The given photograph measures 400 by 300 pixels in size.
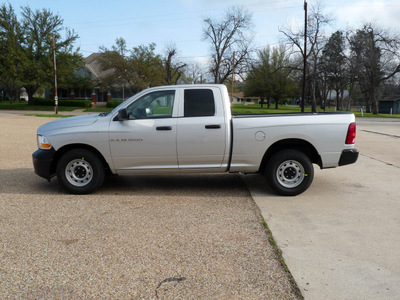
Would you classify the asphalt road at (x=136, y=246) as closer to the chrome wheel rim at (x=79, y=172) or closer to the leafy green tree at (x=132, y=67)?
the chrome wheel rim at (x=79, y=172)

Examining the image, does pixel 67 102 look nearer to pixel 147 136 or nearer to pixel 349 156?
pixel 147 136

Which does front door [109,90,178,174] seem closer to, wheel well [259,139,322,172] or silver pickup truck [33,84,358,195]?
silver pickup truck [33,84,358,195]

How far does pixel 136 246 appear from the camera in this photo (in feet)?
13.5

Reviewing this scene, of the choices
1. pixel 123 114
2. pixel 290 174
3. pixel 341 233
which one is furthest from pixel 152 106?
pixel 341 233

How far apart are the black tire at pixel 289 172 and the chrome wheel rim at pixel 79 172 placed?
308cm

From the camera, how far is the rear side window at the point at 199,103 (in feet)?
20.5

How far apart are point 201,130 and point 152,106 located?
0.97 meters

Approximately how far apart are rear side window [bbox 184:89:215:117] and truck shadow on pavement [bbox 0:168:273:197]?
56.0 inches

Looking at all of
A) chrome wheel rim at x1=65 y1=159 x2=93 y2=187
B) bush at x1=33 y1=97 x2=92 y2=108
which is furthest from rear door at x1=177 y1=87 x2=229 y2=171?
bush at x1=33 y1=97 x2=92 y2=108

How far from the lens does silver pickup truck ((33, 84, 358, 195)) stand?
6.16 meters

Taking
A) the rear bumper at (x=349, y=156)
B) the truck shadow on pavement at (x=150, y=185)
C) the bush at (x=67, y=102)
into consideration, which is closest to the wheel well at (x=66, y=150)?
the truck shadow on pavement at (x=150, y=185)

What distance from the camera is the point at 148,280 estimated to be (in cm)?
334

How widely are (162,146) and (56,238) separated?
2.40 meters

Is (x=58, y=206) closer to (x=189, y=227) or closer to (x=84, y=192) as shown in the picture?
(x=84, y=192)
